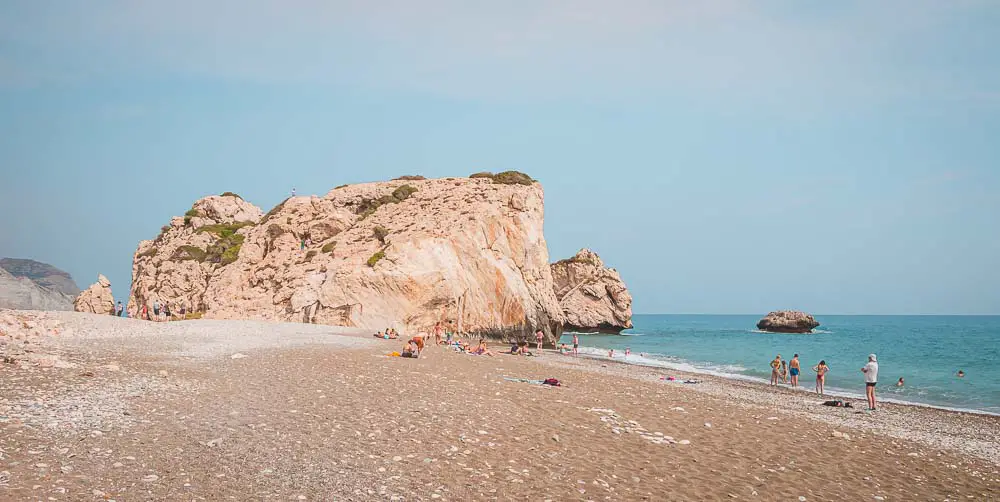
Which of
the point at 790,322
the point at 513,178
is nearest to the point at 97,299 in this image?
the point at 513,178

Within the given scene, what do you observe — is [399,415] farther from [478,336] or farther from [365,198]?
[365,198]

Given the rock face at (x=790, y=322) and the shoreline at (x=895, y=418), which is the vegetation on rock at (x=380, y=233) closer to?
the shoreline at (x=895, y=418)

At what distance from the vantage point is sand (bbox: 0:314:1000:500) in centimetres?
758

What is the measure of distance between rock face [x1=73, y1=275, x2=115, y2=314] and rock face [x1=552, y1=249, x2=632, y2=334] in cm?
5650

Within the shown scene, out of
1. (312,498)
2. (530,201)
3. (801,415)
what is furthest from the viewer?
(530,201)

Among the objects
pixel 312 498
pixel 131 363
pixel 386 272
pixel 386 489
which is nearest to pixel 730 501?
pixel 386 489

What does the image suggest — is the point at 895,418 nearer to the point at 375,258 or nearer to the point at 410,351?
the point at 410,351

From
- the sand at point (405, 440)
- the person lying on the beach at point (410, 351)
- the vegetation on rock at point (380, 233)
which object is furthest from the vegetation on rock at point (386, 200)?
the sand at point (405, 440)

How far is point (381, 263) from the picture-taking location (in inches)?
1597

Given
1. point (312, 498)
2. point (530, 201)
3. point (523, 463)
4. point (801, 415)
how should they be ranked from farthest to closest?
1. point (530, 201)
2. point (801, 415)
3. point (523, 463)
4. point (312, 498)

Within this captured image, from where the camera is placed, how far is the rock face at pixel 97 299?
51156 millimetres

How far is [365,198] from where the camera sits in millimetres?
55438

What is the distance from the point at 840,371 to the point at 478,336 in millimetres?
23791

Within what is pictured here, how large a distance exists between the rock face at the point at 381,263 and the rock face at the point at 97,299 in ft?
6.75
